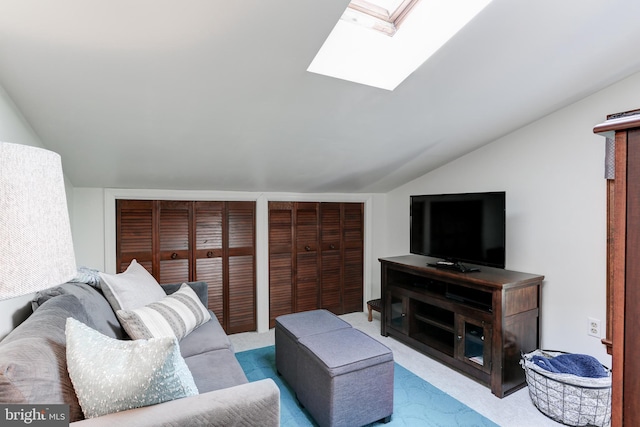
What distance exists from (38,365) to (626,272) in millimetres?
1573

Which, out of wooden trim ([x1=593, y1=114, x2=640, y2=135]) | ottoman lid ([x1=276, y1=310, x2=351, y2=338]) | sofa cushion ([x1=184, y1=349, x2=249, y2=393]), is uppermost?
wooden trim ([x1=593, y1=114, x2=640, y2=135])

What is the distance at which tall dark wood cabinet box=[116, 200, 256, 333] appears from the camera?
2973 millimetres

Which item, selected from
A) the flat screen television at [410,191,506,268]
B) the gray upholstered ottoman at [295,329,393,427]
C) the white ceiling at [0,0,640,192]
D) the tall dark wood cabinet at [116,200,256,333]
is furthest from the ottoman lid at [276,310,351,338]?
the white ceiling at [0,0,640,192]

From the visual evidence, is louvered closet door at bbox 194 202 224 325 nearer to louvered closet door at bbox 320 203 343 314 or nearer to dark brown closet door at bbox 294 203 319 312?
dark brown closet door at bbox 294 203 319 312

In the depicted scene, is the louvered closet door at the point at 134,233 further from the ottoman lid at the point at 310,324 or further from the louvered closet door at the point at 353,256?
the louvered closet door at the point at 353,256

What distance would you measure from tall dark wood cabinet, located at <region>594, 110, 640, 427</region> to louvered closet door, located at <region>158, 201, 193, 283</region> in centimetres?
313

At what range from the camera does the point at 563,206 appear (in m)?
2.45

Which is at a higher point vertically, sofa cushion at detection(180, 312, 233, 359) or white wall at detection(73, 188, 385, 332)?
white wall at detection(73, 188, 385, 332)

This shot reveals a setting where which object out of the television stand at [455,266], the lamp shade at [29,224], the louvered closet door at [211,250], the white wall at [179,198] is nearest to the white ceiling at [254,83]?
the white wall at [179,198]

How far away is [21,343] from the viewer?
102 cm

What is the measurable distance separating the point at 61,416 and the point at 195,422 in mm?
361

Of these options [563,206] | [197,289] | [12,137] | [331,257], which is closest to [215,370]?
[197,289]

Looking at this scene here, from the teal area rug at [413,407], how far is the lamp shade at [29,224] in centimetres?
179

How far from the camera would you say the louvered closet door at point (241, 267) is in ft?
11.1
